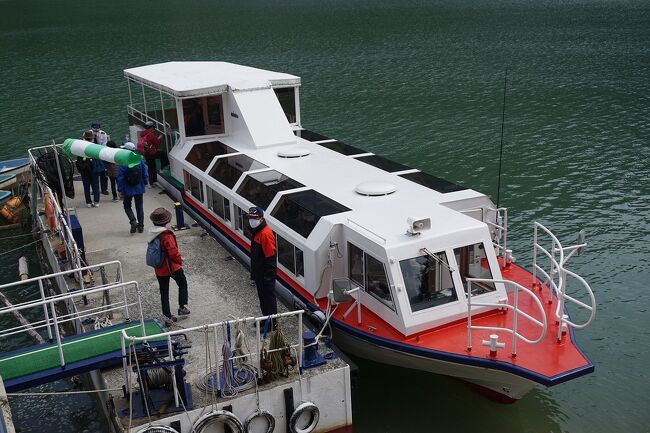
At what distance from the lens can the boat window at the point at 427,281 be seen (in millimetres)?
10477

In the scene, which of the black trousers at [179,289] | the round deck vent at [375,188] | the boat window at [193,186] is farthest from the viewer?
the boat window at [193,186]

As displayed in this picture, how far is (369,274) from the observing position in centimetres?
1098

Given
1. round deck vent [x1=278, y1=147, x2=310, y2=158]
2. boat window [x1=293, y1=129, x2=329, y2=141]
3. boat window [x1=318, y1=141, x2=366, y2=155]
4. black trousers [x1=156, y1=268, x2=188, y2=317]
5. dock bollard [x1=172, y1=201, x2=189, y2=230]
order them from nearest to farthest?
1. black trousers [x1=156, y1=268, x2=188, y2=317]
2. round deck vent [x1=278, y1=147, x2=310, y2=158]
3. dock bollard [x1=172, y1=201, x2=189, y2=230]
4. boat window [x1=318, y1=141, x2=366, y2=155]
5. boat window [x1=293, y1=129, x2=329, y2=141]

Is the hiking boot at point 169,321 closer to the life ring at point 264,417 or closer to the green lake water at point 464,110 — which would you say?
the green lake water at point 464,110

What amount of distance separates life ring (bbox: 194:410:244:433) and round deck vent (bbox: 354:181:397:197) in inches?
194

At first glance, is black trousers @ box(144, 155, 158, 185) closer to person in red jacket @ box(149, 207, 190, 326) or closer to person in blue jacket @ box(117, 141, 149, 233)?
person in blue jacket @ box(117, 141, 149, 233)

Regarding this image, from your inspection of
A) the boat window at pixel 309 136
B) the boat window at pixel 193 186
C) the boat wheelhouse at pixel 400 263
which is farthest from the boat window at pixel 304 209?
the boat window at pixel 309 136

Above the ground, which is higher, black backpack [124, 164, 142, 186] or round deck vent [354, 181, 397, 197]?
round deck vent [354, 181, 397, 197]

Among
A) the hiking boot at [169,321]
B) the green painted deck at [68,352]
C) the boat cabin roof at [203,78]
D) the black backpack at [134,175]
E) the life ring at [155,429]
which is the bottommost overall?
the life ring at [155,429]

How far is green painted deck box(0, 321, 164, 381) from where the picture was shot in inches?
386

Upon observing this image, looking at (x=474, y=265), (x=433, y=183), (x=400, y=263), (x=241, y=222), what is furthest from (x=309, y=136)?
(x=400, y=263)

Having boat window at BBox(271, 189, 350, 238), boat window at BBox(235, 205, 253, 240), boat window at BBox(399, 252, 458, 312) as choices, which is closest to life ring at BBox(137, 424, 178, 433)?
boat window at BBox(399, 252, 458, 312)

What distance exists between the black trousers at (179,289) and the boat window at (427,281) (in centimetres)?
360

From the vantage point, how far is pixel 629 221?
63.5 ft
